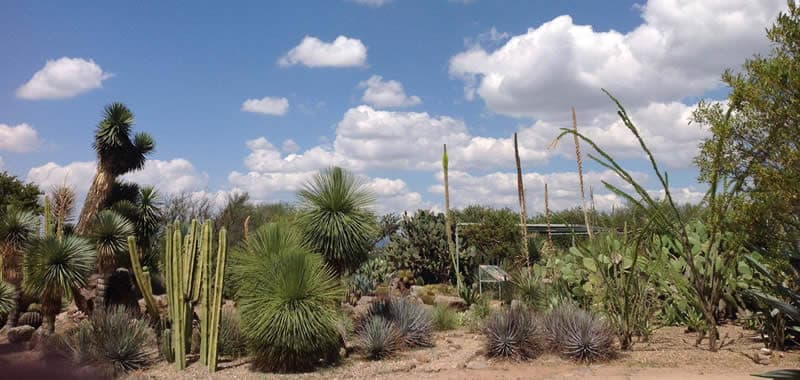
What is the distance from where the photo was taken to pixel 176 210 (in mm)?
30531

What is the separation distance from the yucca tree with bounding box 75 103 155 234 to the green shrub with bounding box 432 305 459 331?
993 centimetres

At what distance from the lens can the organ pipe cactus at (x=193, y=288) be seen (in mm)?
9586

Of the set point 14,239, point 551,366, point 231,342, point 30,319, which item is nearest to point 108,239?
point 14,239

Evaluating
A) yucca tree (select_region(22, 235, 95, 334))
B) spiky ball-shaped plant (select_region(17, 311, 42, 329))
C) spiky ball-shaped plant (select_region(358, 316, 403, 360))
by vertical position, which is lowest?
spiky ball-shaped plant (select_region(358, 316, 403, 360))

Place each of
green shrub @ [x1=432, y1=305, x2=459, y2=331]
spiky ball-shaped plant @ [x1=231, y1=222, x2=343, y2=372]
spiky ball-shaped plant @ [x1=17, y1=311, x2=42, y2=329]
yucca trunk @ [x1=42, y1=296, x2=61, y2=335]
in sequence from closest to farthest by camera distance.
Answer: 1. spiky ball-shaped plant @ [x1=231, y1=222, x2=343, y2=372]
2. yucca trunk @ [x1=42, y1=296, x2=61, y2=335]
3. green shrub @ [x1=432, y1=305, x2=459, y2=331]
4. spiky ball-shaped plant @ [x1=17, y1=311, x2=42, y2=329]

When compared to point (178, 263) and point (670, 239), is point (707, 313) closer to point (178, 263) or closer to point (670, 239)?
point (670, 239)

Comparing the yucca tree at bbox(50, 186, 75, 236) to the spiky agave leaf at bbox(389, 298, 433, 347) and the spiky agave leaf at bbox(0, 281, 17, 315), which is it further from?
the spiky agave leaf at bbox(389, 298, 433, 347)

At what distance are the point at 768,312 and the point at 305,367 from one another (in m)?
6.79

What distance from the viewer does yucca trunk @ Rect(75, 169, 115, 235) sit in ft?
57.5

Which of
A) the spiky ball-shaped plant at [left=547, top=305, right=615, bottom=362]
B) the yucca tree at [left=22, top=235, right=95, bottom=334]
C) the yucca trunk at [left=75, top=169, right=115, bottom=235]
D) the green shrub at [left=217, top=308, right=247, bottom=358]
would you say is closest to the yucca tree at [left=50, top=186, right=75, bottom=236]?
the yucca trunk at [left=75, top=169, right=115, bottom=235]

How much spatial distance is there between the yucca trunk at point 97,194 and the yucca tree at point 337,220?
30.7 feet

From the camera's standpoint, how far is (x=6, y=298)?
1358 centimetres

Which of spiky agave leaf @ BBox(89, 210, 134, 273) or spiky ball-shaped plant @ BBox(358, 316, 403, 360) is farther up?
spiky agave leaf @ BBox(89, 210, 134, 273)

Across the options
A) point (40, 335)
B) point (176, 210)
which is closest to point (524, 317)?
point (40, 335)
